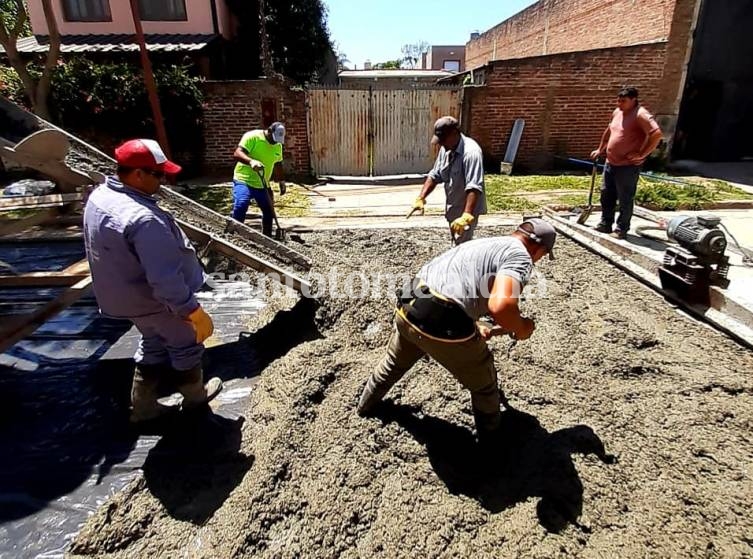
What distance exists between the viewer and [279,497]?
2102 mm

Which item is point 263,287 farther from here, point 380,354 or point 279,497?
point 279,497

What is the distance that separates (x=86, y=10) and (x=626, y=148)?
1395 cm

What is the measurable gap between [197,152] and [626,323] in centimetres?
1022

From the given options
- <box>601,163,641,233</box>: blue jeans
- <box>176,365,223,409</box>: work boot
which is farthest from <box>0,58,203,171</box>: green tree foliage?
<box>176,365,223,409</box>: work boot

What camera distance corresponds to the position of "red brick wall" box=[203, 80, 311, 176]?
10258mm

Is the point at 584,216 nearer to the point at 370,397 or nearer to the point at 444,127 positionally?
the point at 444,127

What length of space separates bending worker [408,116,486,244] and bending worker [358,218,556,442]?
1303 mm

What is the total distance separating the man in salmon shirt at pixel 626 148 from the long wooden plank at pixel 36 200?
5.25 metres

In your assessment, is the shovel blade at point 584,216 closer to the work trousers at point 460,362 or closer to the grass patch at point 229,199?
the grass patch at point 229,199

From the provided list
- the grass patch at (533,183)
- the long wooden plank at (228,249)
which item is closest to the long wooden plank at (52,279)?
the long wooden plank at (228,249)

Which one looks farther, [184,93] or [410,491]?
[184,93]

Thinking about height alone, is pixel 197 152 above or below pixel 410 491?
above

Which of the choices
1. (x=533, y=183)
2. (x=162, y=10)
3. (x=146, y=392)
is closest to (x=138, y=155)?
(x=146, y=392)

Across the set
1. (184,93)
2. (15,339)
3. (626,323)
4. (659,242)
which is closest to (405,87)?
(184,93)
